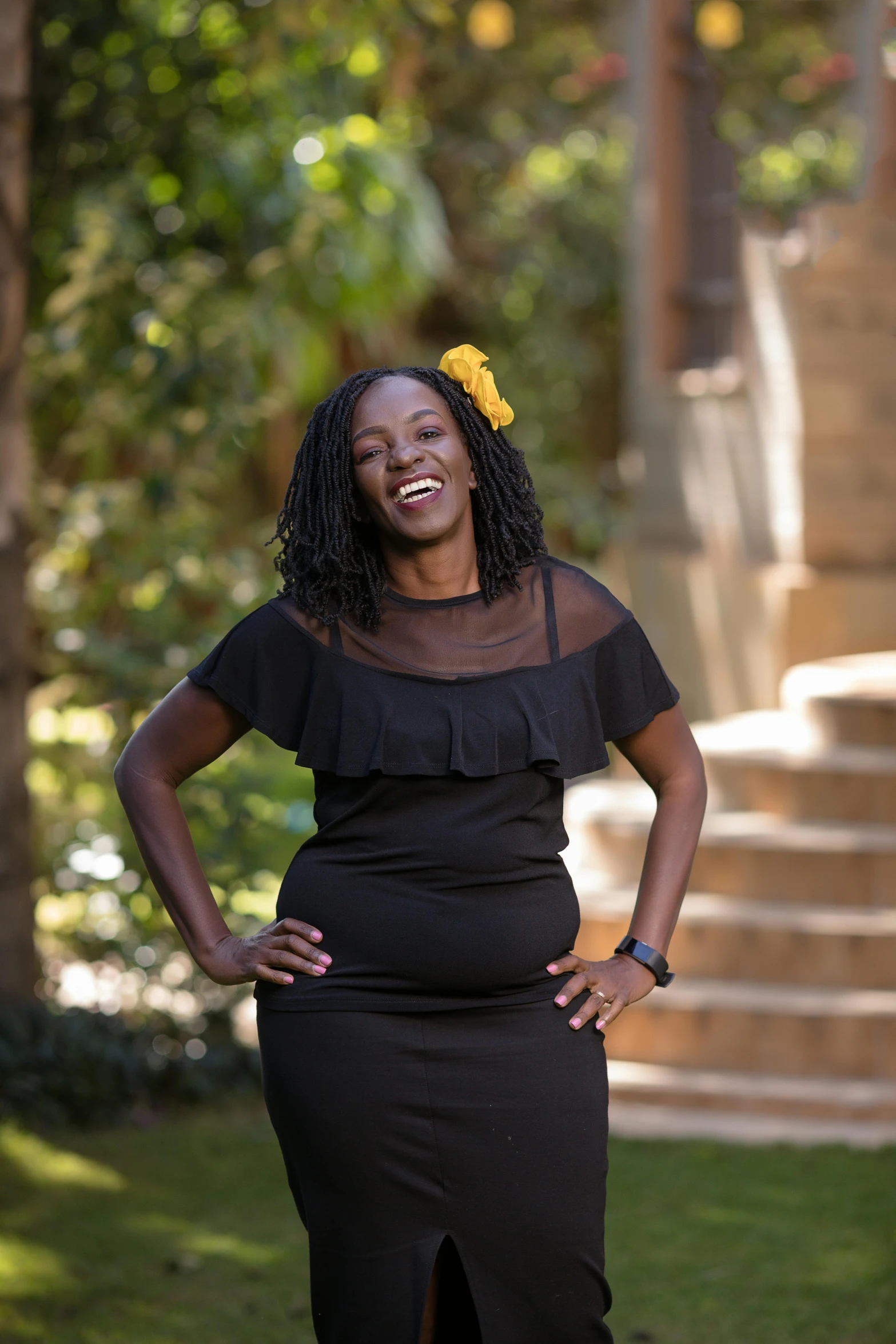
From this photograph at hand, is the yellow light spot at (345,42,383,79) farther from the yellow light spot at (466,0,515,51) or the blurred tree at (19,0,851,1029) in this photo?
the yellow light spot at (466,0,515,51)

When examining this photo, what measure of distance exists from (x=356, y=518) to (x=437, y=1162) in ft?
3.11

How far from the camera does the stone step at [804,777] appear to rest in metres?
5.88

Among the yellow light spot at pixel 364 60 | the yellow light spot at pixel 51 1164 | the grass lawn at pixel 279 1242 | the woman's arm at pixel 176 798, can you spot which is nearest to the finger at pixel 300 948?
the woman's arm at pixel 176 798

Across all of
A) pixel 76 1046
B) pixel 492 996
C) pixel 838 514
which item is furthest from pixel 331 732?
pixel 838 514

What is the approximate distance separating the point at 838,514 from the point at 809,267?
104 cm

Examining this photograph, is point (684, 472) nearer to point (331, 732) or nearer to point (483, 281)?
point (483, 281)

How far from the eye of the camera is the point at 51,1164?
16.3ft

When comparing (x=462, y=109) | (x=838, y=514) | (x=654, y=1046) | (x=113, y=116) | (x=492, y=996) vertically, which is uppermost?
(x=462, y=109)

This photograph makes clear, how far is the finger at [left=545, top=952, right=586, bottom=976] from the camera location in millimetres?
2439

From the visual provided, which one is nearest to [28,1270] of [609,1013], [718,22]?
[609,1013]

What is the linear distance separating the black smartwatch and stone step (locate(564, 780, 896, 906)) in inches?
126

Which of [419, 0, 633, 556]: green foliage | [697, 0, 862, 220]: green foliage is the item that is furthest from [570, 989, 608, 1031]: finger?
[697, 0, 862, 220]: green foliage

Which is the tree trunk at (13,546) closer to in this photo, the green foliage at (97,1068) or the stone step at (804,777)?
the green foliage at (97,1068)

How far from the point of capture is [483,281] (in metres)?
12.5
